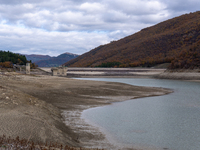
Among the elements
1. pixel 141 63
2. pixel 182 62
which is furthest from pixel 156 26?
pixel 182 62

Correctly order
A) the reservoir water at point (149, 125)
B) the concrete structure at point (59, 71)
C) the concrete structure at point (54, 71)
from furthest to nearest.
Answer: the concrete structure at point (59, 71)
the concrete structure at point (54, 71)
the reservoir water at point (149, 125)

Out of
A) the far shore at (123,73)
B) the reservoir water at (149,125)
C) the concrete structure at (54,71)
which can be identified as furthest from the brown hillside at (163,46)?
the reservoir water at (149,125)

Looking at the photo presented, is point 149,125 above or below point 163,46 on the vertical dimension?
below

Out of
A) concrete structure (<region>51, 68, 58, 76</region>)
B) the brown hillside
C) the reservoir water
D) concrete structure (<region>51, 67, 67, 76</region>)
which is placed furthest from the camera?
the brown hillside

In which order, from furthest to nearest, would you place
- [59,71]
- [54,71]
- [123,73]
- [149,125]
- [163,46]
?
[163,46], [123,73], [59,71], [54,71], [149,125]

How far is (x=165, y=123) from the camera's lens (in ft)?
48.6

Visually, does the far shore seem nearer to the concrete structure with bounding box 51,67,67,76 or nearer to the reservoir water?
the concrete structure with bounding box 51,67,67,76

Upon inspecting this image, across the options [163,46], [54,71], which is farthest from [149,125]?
[163,46]

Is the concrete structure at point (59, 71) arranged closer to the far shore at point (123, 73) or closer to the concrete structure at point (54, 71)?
the concrete structure at point (54, 71)

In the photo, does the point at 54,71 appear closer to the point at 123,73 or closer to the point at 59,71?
the point at 59,71

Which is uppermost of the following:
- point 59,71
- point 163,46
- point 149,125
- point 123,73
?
point 163,46

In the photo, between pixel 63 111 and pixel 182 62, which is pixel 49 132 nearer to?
pixel 63 111

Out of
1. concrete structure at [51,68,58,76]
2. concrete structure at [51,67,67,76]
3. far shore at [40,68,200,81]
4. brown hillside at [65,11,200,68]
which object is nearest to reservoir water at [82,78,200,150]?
far shore at [40,68,200,81]

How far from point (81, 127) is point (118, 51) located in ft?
474
